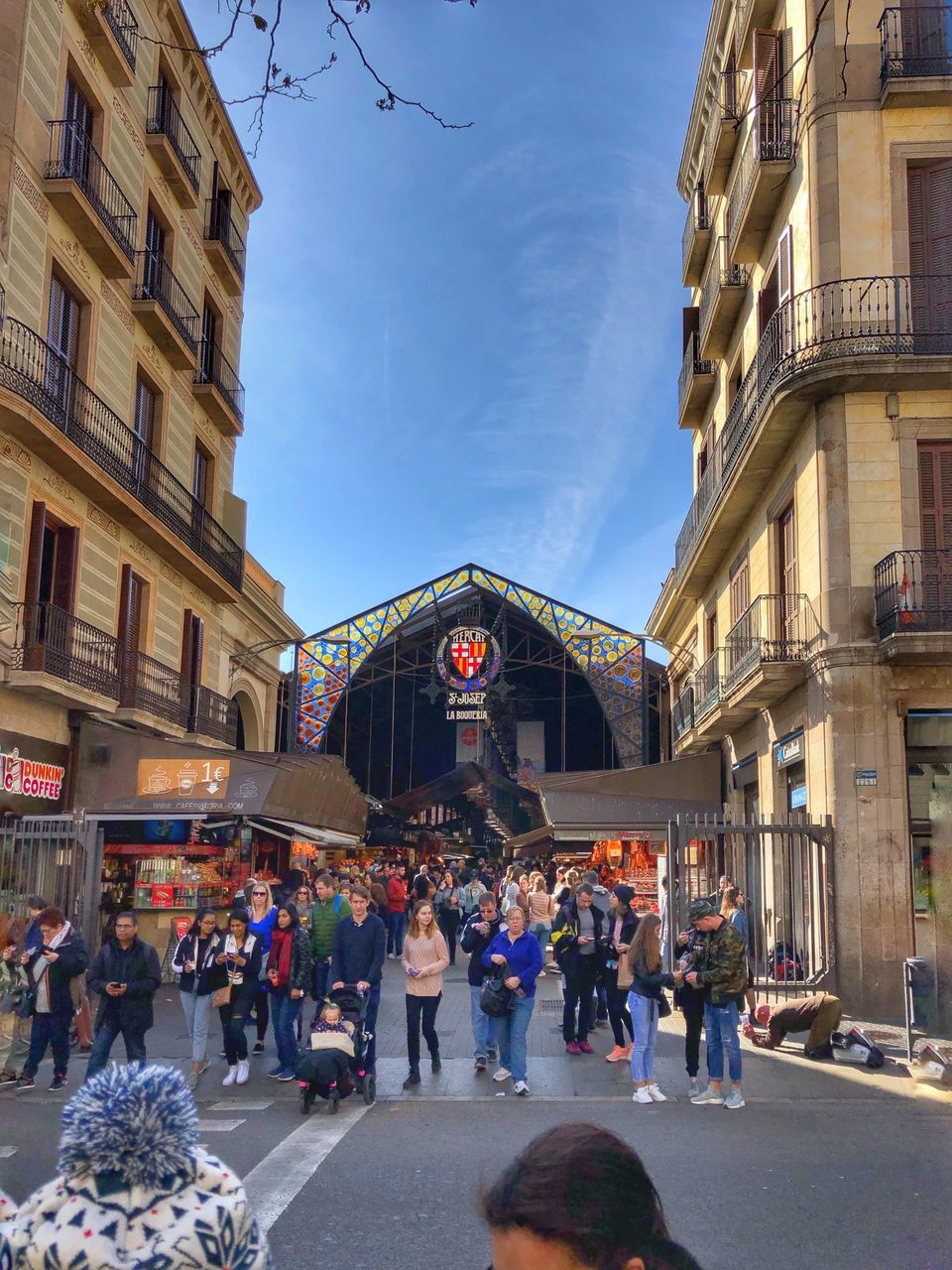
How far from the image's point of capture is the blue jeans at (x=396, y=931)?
2233 cm

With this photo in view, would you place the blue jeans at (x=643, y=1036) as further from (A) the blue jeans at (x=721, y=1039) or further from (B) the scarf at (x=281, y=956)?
(B) the scarf at (x=281, y=956)

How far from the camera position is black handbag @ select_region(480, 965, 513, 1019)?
10594mm

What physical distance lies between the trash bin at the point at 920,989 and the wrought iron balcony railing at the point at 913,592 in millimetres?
4479

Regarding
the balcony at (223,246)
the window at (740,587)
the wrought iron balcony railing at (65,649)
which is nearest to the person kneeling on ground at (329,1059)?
the wrought iron balcony railing at (65,649)

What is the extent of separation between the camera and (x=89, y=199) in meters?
18.8

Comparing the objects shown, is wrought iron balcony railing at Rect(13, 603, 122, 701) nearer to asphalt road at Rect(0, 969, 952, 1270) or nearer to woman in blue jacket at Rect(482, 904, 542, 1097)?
asphalt road at Rect(0, 969, 952, 1270)

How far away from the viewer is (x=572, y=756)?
4612 cm

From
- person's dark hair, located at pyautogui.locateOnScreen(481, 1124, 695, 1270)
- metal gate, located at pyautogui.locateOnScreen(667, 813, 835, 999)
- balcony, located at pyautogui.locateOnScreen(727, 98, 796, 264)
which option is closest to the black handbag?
metal gate, located at pyautogui.locateOnScreen(667, 813, 835, 999)

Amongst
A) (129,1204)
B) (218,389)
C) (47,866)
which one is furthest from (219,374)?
(129,1204)

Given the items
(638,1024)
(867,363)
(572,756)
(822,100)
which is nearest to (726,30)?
(822,100)

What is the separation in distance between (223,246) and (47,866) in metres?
16.8

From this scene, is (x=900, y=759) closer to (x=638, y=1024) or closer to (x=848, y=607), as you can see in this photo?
(x=848, y=607)

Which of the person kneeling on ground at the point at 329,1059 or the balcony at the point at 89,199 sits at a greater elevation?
the balcony at the point at 89,199

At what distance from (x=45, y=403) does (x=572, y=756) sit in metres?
31.3
